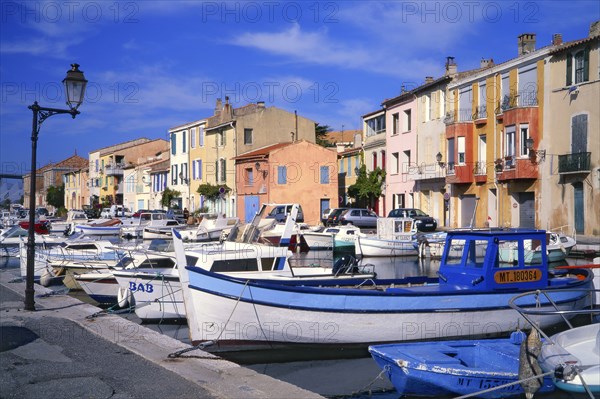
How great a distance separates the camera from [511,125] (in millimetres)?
36531

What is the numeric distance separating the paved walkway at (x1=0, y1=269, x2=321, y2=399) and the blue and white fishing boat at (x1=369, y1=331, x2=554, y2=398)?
7.10 feet

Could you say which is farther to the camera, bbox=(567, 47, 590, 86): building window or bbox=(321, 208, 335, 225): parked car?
bbox=(321, 208, 335, 225): parked car

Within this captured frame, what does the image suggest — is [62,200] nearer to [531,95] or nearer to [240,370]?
[531,95]

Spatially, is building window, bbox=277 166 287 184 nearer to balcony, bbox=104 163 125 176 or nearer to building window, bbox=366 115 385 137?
building window, bbox=366 115 385 137

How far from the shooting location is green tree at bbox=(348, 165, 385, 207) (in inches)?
1997

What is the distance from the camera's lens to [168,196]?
6544cm

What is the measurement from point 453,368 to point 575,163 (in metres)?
25.5

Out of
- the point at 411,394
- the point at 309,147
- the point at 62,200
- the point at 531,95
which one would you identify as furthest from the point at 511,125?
the point at 62,200

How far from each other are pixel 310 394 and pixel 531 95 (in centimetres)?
3132

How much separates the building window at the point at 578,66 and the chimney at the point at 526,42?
6.70 m

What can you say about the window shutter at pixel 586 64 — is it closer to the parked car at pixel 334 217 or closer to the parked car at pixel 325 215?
the parked car at pixel 334 217

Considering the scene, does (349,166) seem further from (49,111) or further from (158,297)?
(49,111)

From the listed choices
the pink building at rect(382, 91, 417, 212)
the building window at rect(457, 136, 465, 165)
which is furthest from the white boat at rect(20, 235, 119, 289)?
the pink building at rect(382, 91, 417, 212)

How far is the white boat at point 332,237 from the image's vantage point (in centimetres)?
3472
